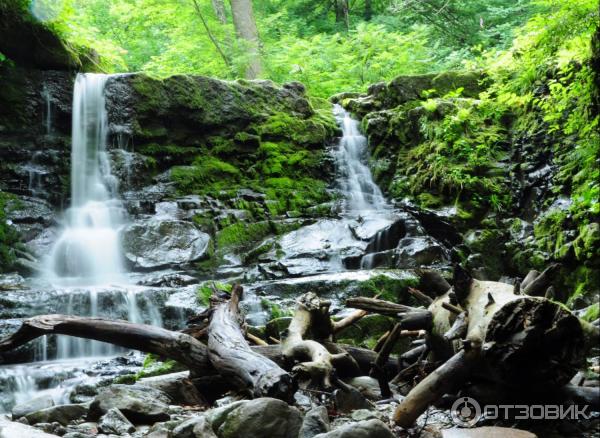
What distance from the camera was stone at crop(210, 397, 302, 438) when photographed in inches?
121

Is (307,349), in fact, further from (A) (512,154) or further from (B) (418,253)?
(A) (512,154)

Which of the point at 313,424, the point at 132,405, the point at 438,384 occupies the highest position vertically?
the point at 438,384

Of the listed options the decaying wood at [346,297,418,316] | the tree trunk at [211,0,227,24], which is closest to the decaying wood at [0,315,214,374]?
the decaying wood at [346,297,418,316]

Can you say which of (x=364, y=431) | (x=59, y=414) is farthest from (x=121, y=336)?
(x=364, y=431)

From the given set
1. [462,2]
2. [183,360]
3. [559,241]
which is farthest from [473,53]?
[183,360]

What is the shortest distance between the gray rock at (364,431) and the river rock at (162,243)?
277 inches

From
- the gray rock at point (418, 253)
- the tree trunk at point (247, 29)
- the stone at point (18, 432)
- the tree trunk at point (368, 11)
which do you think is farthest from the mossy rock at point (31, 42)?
the tree trunk at point (368, 11)

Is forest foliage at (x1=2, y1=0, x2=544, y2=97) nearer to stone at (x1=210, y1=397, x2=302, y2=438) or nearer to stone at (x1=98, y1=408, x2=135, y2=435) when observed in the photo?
stone at (x1=98, y1=408, x2=135, y2=435)

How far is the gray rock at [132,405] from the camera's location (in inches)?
151

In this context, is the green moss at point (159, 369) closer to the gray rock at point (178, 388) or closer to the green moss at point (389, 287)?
the gray rock at point (178, 388)

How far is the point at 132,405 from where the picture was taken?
12.7 ft

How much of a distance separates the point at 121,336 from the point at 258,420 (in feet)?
6.08

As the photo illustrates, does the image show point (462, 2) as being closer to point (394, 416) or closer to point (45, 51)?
point (45, 51)

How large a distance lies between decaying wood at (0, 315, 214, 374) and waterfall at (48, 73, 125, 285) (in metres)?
4.53
